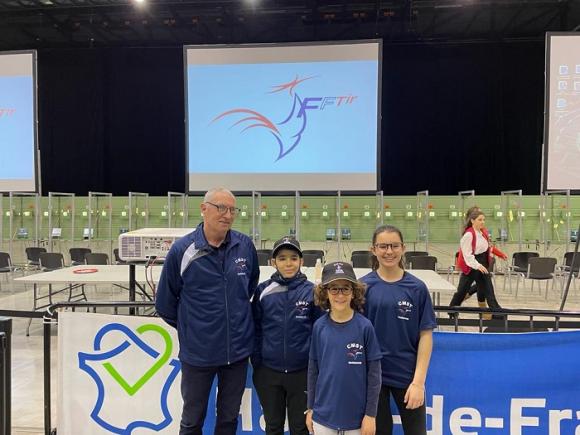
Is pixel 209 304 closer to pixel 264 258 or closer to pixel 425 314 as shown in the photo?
pixel 425 314

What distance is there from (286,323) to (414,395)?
25.0 inches

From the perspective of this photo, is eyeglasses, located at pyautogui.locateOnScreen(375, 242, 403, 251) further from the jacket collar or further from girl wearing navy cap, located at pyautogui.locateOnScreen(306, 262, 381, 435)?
the jacket collar

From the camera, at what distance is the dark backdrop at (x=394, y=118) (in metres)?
13.4

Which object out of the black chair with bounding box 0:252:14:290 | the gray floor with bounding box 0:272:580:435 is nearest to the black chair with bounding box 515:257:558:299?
the gray floor with bounding box 0:272:580:435

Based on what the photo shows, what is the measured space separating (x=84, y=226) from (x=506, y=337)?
1055 centimetres

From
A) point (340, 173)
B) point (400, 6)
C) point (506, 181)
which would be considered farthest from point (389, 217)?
point (400, 6)

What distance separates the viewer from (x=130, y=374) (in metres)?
2.78

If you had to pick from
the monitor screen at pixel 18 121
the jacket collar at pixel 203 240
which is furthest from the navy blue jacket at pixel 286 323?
the monitor screen at pixel 18 121

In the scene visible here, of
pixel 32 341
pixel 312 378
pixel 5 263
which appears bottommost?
pixel 32 341

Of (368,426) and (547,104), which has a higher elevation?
(547,104)

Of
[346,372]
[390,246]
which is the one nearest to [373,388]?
[346,372]

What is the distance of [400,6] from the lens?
1294cm

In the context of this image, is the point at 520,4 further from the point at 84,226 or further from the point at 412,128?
the point at 84,226

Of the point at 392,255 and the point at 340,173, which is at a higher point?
the point at 340,173
